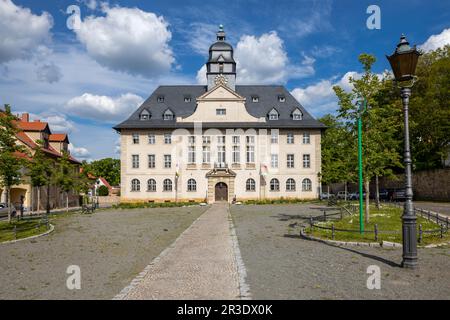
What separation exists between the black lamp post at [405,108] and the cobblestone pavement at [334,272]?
0.46 meters

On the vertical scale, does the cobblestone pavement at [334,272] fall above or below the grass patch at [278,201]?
above

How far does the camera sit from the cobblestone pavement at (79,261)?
756cm

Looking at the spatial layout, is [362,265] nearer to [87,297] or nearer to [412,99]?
[87,297]

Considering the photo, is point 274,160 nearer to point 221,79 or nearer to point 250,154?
point 250,154

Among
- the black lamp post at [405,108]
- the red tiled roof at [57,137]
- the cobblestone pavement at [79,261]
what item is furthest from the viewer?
the red tiled roof at [57,137]

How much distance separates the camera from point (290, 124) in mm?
45469

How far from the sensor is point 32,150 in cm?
4138

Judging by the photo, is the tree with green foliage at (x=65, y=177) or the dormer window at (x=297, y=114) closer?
the tree with green foliage at (x=65, y=177)

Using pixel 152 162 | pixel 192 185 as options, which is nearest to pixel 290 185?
pixel 192 185

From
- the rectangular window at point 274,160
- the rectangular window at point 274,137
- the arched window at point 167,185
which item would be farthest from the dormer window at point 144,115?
the rectangular window at point 274,160

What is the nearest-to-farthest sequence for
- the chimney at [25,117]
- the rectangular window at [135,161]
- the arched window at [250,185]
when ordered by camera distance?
the arched window at [250,185]
the rectangular window at [135,161]
the chimney at [25,117]

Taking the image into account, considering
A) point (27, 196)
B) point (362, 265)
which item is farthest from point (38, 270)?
point (27, 196)

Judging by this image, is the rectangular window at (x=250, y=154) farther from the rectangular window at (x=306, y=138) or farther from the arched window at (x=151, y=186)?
the arched window at (x=151, y=186)

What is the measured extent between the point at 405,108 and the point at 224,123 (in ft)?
117
